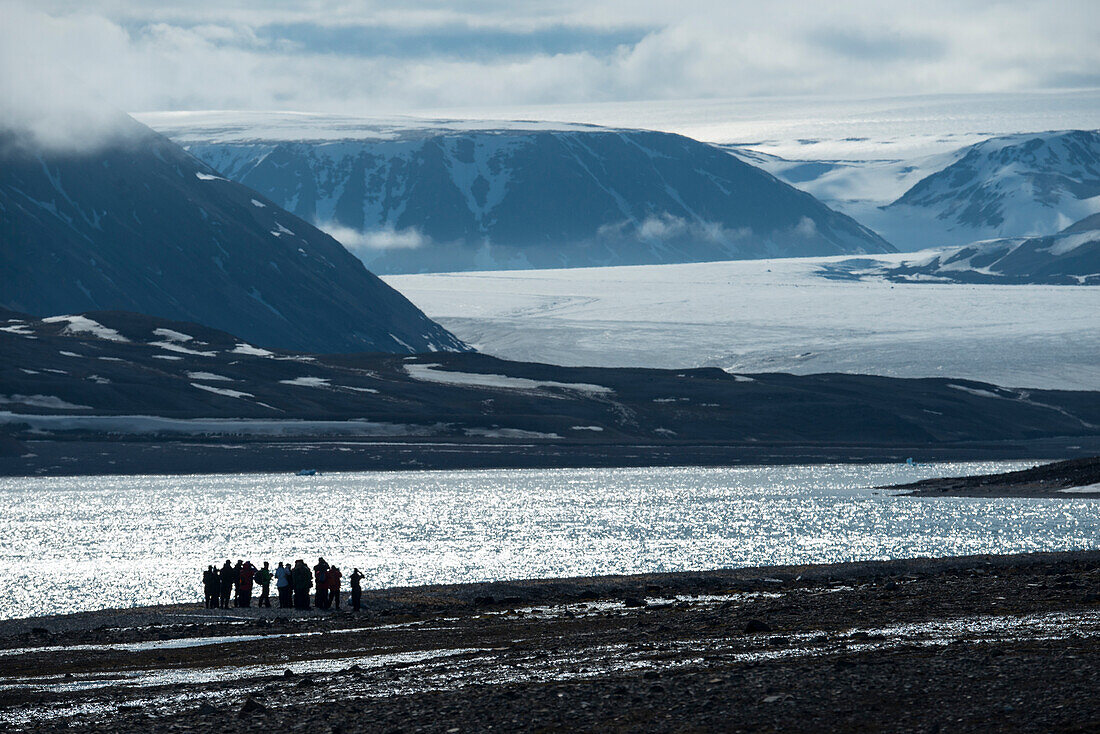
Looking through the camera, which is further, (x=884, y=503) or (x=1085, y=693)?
(x=884, y=503)

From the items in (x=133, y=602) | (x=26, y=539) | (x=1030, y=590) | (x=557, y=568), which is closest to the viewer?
(x=1030, y=590)

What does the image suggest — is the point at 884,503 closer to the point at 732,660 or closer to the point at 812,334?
the point at 732,660

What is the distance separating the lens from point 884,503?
85.2m

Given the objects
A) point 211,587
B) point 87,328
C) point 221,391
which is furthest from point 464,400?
point 211,587

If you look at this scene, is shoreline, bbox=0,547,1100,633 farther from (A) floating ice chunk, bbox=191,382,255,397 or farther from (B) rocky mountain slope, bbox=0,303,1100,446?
(A) floating ice chunk, bbox=191,382,255,397

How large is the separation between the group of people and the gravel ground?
1.19m

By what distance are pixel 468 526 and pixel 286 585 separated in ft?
119

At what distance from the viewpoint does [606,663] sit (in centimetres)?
2219

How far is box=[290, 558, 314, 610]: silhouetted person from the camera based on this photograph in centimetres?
3881

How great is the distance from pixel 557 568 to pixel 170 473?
63000 millimetres

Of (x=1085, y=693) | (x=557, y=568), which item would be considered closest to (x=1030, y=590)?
(x=1085, y=693)

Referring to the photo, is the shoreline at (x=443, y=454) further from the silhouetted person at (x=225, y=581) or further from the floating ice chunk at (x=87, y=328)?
the silhouetted person at (x=225, y=581)

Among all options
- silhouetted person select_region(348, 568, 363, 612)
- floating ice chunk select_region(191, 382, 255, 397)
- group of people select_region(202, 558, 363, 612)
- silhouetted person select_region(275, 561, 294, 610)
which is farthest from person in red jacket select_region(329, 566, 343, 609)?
floating ice chunk select_region(191, 382, 255, 397)

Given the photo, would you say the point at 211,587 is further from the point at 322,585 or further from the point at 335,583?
the point at 335,583
